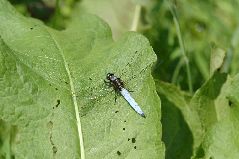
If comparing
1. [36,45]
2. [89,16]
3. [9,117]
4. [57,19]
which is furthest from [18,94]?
[57,19]

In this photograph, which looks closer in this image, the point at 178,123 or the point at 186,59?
the point at 178,123

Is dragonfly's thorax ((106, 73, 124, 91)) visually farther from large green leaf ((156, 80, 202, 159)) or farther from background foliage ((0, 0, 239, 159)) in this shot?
large green leaf ((156, 80, 202, 159))

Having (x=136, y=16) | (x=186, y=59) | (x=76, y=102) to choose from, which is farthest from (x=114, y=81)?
(x=136, y=16)

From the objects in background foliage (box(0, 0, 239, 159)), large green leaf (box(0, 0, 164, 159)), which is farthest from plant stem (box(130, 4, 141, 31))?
large green leaf (box(0, 0, 164, 159))

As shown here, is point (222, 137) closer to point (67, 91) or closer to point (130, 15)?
point (67, 91)

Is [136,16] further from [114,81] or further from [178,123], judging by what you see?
[114,81]
